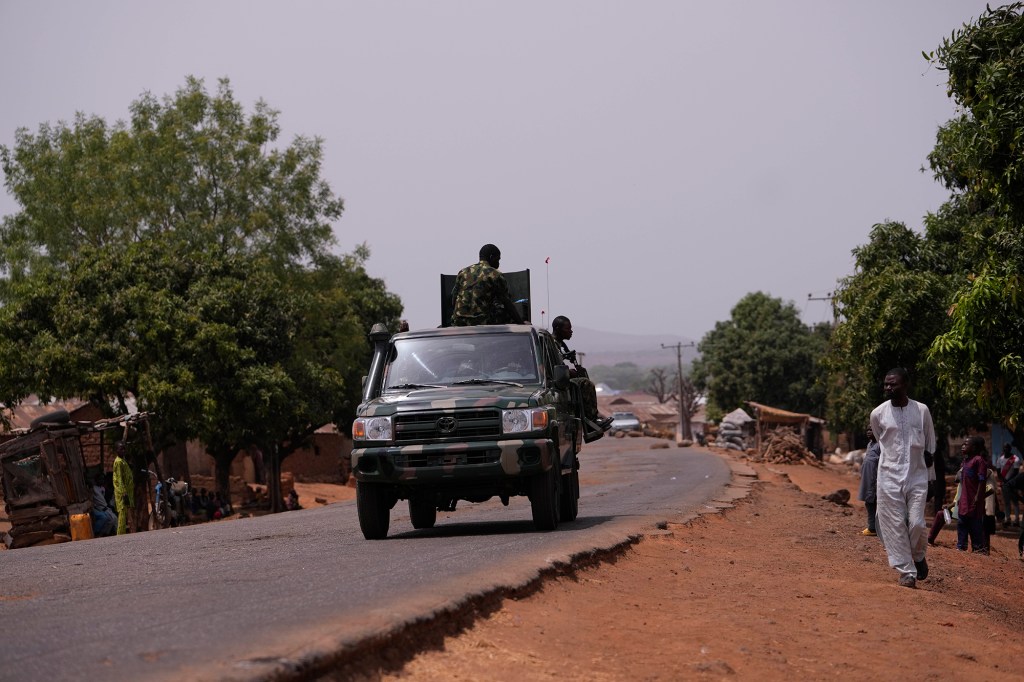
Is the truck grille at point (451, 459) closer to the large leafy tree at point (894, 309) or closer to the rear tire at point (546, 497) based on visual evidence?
the rear tire at point (546, 497)

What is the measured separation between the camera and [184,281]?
33.0 metres

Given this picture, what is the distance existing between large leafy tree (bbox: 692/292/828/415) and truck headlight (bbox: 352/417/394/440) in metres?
70.3

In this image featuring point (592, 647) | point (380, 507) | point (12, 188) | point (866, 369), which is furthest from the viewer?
point (12, 188)

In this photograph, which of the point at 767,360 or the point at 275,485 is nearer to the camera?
the point at 275,485

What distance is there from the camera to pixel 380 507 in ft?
38.5

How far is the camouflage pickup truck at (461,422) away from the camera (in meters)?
11.0

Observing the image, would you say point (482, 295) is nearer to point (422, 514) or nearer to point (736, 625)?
point (422, 514)

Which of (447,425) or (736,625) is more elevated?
(447,425)

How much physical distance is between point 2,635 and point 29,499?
16372 millimetres

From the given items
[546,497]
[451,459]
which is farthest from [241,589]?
[546,497]

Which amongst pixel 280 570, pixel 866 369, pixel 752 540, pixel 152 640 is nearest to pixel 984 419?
pixel 866 369

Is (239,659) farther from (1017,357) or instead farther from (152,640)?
(1017,357)

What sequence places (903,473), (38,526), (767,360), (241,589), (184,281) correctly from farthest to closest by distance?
(767,360) < (184,281) < (38,526) < (903,473) < (241,589)

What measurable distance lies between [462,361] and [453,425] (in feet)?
3.81
